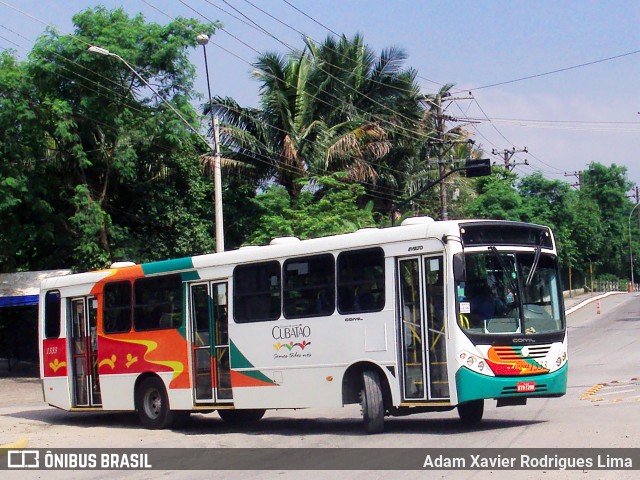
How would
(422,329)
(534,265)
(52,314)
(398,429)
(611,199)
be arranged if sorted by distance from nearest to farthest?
(422,329)
(534,265)
(398,429)
(52,314)
(611,199)

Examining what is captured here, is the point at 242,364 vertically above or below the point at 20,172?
below

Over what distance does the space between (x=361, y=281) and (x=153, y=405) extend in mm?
5614

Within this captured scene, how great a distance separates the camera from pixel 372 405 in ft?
43.8

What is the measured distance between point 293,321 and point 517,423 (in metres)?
3.78

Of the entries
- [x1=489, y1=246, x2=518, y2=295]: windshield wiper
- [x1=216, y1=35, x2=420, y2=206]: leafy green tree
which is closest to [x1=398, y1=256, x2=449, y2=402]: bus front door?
[x1=489, y1=246, x2=518, y2=295]: windshield wiper

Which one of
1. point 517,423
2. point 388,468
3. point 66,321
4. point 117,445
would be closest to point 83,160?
point 66,321

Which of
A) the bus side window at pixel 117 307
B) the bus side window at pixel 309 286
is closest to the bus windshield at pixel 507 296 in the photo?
the bus side window at pixel 309 286

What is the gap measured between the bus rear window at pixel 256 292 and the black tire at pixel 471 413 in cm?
330

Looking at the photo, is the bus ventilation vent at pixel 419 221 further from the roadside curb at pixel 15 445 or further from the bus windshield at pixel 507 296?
the roadside curb at pixel 15 445

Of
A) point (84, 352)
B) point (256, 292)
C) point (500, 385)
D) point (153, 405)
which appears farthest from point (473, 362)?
point (84, 352)

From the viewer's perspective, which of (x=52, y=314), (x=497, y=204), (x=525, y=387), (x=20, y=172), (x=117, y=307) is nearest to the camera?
(x=525, y=387)

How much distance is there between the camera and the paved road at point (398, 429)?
11352 millimetres

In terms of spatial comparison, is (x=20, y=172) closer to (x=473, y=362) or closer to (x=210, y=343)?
(x=210, y=343)

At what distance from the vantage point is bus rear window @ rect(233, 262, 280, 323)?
1509 cm
